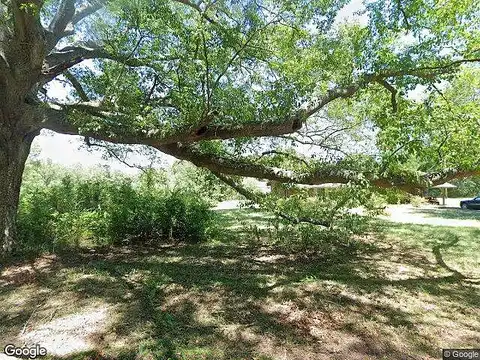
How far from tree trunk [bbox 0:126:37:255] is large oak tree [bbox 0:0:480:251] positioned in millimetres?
23

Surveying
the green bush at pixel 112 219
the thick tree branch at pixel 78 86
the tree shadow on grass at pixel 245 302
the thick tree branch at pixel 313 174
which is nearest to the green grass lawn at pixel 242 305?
the tree shadow on grass at pixel 245 302

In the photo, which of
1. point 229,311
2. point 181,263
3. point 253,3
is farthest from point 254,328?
point 253,3

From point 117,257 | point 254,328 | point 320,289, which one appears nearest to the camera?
point 254,328

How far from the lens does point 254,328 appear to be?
11.4ft

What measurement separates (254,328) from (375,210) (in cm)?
526

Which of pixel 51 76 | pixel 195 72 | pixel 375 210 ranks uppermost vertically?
pixel 51 76

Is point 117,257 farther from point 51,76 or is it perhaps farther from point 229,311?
point 51,76

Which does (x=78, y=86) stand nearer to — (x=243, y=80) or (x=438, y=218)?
(x=243, y=80)

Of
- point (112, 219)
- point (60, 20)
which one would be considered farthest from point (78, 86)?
point (112, 219)

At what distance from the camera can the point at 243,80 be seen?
723 centimetres

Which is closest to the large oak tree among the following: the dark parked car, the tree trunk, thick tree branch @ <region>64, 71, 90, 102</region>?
the tree trunk

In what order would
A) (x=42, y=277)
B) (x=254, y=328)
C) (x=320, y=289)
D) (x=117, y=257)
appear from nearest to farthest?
(x=254, y=328) → (x=320, y=289) → (x=42, y=277) → (x=117, y=257)

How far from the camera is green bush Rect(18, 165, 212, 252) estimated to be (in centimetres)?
722

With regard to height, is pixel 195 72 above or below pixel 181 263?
above
